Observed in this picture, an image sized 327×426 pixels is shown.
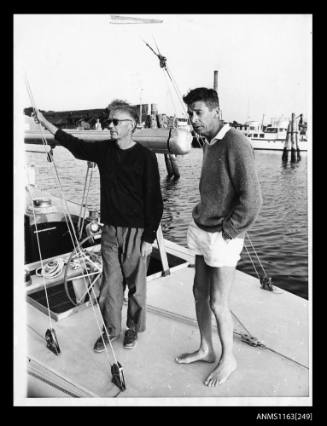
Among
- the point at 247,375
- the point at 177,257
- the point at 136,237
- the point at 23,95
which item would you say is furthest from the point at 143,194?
the point at 177,257

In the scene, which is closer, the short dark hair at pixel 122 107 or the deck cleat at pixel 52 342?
the short dark hair at pixel 122 107

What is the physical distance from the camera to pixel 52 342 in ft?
9.11

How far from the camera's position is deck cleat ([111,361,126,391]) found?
2355mm

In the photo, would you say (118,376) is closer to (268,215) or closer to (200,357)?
(200,357)

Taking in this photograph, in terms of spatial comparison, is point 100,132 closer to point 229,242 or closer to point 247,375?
point 229,242

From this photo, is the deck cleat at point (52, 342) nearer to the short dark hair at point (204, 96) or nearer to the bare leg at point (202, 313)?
the bare leg at point (202, 313)

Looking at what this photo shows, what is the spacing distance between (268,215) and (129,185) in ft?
39.2

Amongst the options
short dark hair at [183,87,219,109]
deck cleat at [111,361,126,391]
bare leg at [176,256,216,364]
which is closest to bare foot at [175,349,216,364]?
bare leg at [176,256,216,364]

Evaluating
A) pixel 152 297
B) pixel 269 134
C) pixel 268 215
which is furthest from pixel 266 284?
pixel 269 134

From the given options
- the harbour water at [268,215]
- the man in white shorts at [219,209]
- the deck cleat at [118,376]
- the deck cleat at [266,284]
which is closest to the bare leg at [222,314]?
the man in white shorts at [219,209]

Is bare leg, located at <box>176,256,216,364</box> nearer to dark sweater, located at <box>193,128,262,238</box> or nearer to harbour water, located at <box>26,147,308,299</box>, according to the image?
dark sweater, located at <box>193,128,262,238</box>

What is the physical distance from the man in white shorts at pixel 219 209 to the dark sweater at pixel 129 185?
1.28ft

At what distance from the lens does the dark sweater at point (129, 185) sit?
2555 millimetres

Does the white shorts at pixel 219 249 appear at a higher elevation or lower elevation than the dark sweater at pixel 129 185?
lower
